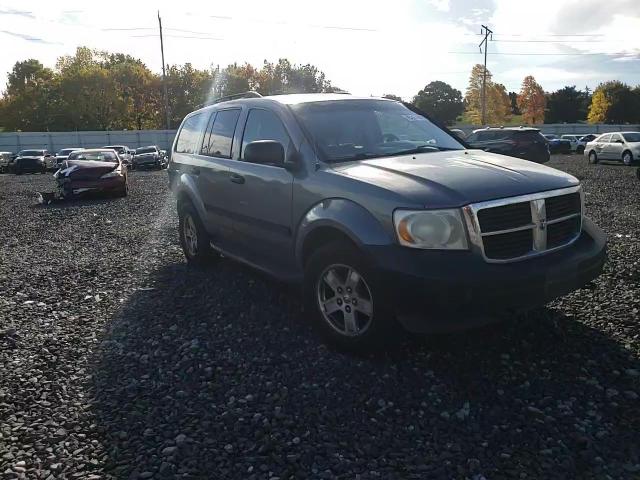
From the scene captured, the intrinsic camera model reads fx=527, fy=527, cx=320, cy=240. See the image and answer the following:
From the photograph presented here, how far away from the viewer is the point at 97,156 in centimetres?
1756

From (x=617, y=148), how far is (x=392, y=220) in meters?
26.1

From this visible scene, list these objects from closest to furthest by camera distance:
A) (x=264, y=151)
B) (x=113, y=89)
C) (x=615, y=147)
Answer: (x=264, y=151), (x=615, y=147), (x=113, y=89)

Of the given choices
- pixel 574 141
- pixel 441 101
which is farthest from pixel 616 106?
pixel 574 141

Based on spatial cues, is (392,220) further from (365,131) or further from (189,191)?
(189,191)

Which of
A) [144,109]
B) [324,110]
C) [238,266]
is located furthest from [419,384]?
[144,109]

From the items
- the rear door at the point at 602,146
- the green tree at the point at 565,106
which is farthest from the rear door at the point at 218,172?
the green tree at the point at 565,106

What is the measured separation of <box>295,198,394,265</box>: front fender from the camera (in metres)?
3.49

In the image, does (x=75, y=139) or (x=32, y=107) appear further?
(x=32, y=107)

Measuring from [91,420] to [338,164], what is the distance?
2.47m

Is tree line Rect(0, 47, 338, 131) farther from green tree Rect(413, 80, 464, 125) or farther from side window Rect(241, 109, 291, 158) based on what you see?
side window Rect(241, 109, 291, 158)

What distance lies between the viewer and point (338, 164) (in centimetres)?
416

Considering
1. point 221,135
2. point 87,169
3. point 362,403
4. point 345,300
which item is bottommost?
point 362,403

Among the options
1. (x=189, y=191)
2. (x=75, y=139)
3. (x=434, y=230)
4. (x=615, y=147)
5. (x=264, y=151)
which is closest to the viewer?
(x=434, y=230)

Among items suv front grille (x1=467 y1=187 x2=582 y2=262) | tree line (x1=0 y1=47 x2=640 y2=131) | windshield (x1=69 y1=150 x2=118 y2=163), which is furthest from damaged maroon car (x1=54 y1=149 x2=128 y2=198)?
tree line (x1=0 y1=47 x2=640 y2=131)
